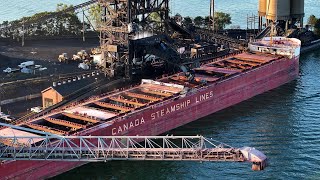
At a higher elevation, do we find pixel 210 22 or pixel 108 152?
pixel 210 22

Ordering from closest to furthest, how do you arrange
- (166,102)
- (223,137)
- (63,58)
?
(223,137), (166,102), (63,58)

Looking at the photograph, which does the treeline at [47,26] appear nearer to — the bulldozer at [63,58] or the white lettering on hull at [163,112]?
the bulldozer at [63,58]

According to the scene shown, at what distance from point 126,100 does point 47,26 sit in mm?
36815

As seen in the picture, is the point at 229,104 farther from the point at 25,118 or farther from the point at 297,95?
the point at 25,118

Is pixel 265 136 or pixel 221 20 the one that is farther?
pixel 221 20

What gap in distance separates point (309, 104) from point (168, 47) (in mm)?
14513

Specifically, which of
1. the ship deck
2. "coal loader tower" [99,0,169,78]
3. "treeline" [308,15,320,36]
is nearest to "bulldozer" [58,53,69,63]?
"coal loader tower" [99,0,169,78]

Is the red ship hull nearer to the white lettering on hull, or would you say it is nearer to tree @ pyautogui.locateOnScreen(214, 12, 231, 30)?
the white lettering on hull

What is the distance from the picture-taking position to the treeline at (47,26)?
7500 cm

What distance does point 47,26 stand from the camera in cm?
7950

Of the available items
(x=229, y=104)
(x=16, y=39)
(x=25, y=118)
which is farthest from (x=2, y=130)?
(x=16, y=39)

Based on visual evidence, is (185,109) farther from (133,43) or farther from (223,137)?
(133,43)

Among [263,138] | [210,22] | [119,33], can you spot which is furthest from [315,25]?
[263,138]

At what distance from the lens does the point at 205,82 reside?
168 feet
